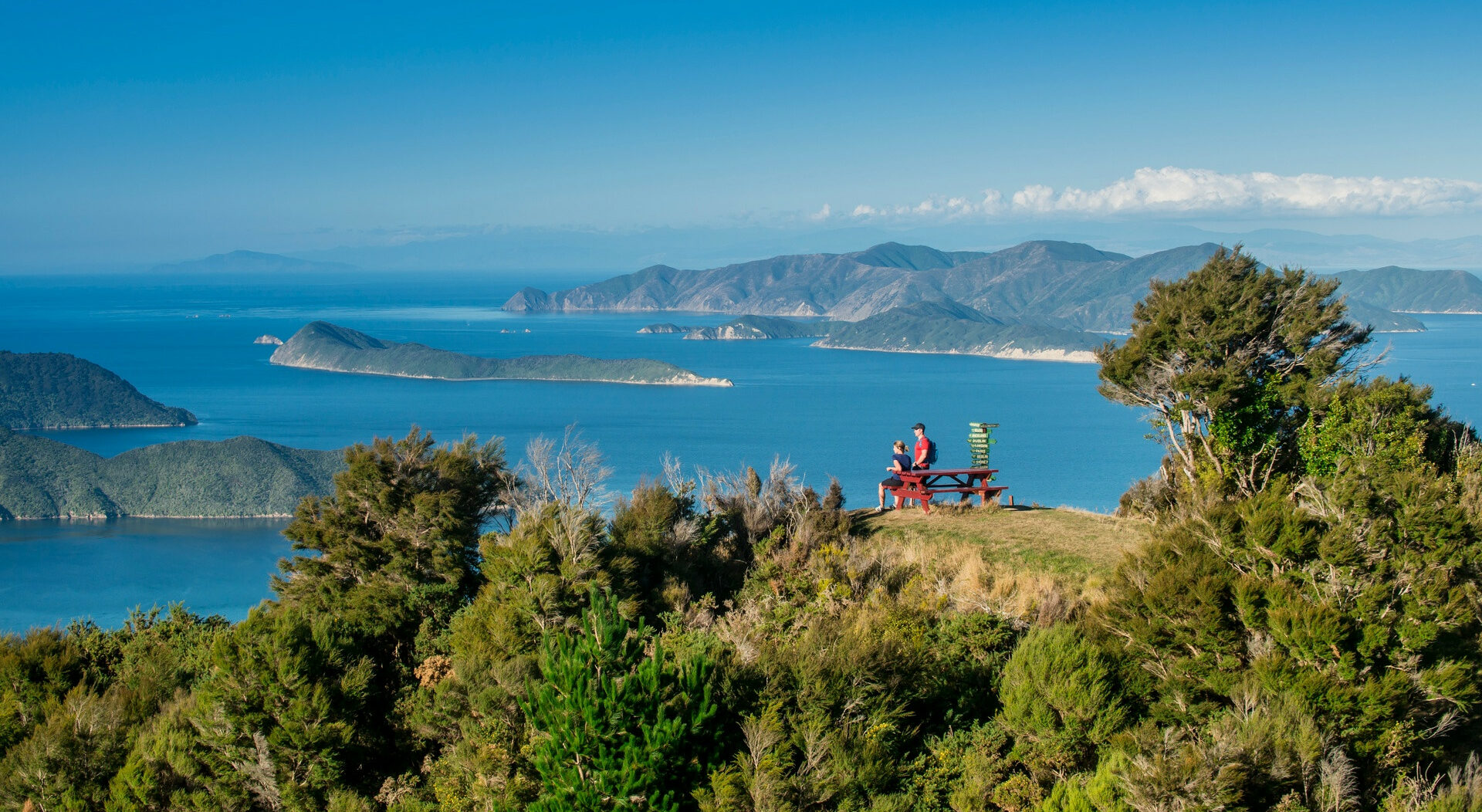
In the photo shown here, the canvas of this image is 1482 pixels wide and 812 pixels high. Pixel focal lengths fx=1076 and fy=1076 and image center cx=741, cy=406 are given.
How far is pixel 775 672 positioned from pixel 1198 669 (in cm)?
371

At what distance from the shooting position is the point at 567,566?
1218 cm

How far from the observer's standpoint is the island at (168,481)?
223 feet

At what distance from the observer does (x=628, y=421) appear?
330ft

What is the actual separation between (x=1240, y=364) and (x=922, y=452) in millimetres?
4748

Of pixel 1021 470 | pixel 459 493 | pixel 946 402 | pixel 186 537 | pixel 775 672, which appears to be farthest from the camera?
pixel 946 402

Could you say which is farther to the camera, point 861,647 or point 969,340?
point 969,340

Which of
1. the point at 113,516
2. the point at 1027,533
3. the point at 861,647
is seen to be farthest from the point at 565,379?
the point at 861,647

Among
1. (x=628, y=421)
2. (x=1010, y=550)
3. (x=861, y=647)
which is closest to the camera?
(x=861, y=647)

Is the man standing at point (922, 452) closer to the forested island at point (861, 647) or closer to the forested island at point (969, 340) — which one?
the forested island at point (861, 647)

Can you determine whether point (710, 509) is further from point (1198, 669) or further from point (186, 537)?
point (186, 537)

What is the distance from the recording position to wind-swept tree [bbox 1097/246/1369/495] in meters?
15.7

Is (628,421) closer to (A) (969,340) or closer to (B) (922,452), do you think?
(B) (922,452)

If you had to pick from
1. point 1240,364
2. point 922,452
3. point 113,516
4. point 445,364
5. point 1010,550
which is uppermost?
point 1240,364

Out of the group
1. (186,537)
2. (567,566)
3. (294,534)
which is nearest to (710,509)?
(567,566)
